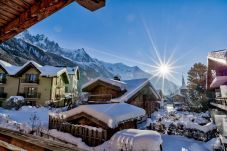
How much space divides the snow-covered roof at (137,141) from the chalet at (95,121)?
9.63ft

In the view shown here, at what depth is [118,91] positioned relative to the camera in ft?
80.8

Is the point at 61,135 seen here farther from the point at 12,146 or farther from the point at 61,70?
the point at 61,70

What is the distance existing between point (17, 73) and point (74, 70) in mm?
18028

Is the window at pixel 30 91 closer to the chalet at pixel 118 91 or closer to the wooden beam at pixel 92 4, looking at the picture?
the chalet at pixel 118 91

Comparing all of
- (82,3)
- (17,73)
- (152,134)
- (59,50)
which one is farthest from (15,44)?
(82,3)

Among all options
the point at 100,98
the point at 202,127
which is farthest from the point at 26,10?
the point at 100,98

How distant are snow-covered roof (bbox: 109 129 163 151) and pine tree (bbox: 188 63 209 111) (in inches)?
1040

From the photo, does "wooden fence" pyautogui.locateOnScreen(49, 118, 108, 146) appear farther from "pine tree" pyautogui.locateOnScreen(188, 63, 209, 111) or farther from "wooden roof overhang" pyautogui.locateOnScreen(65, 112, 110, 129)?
"pine tree" pyautogui.locateOnScreen(188, 63, 209, 111)

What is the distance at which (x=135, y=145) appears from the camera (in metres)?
11.1

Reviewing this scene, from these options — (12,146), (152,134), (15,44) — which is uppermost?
(15,44)

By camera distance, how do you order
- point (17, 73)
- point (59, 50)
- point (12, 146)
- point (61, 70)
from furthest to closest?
point (59, 50) < point (61, 70) < point (17, 73) < point (12, 146)

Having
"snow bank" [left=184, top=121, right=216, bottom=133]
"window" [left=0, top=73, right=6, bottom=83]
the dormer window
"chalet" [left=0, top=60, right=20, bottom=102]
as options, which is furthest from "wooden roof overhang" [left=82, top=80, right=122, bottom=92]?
"window" [left=0, top=73, right=6, bottom=83]

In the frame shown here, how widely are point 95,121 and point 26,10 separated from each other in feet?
43.8

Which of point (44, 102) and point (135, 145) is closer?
point (135, 145)
